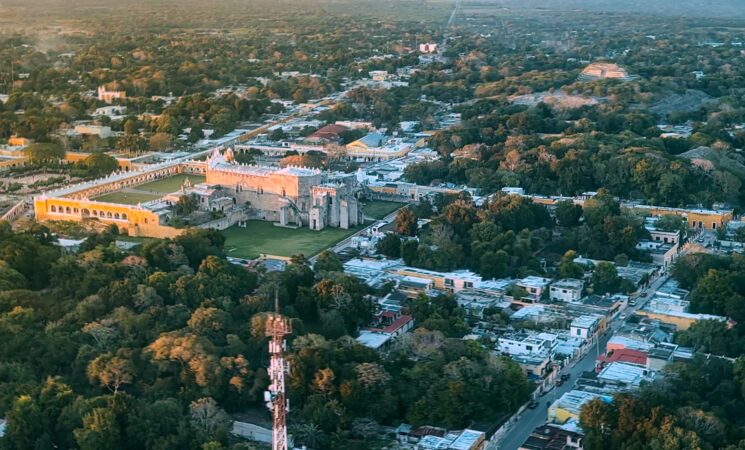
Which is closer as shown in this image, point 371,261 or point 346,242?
point 371,261

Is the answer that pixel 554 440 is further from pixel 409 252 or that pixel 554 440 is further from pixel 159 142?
pixel 159 142

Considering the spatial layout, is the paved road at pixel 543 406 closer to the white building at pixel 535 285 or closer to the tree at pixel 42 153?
the white building at pixel 535 285

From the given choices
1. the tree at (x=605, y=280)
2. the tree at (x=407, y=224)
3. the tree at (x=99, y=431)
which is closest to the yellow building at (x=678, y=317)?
the tree at (x=605, y=280)

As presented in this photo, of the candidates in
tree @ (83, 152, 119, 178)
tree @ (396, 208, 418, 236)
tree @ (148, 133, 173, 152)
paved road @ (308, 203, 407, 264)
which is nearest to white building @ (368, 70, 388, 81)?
tree @ (148, 133, 173, 152)

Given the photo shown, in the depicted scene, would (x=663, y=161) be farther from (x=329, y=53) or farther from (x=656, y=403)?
(x=329, y=53)

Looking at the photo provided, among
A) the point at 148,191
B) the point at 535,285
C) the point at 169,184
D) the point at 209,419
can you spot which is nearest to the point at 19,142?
the point at 169,184

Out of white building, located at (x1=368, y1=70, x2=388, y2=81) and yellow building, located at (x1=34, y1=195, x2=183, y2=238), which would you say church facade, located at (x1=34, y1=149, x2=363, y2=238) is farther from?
white building, located at (x1=368, y1=70, x2=388, y2=81)
